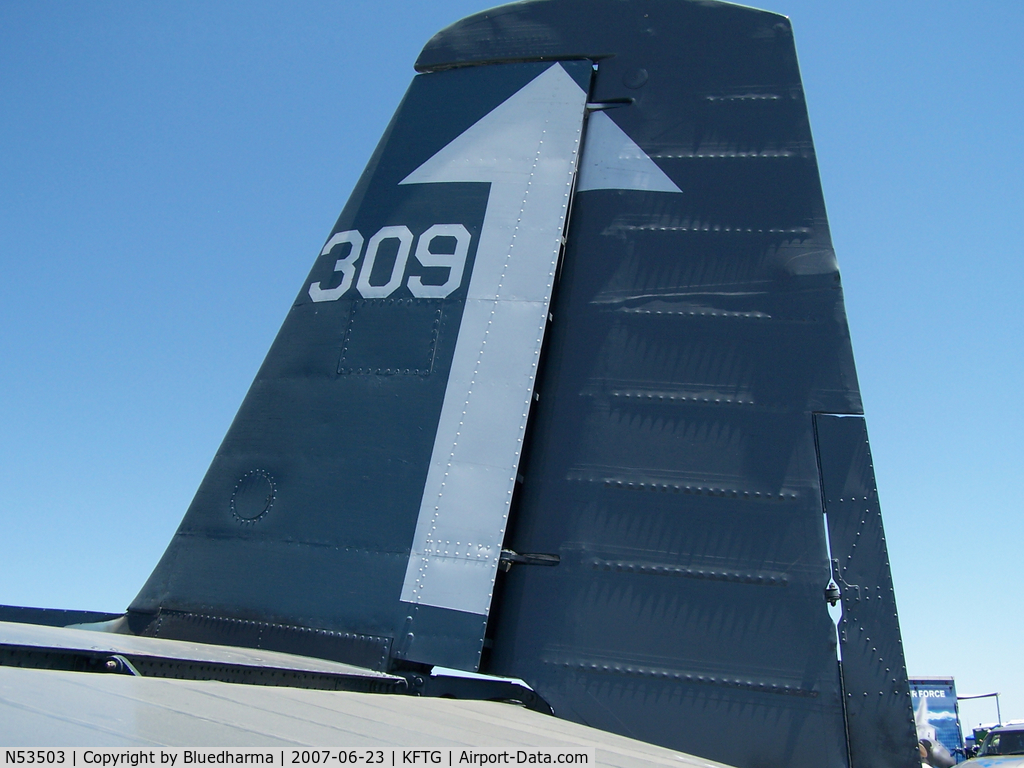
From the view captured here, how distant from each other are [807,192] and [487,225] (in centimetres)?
148

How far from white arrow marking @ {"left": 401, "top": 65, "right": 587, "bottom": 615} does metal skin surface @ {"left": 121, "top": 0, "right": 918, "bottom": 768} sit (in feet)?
0.04

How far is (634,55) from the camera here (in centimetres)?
421

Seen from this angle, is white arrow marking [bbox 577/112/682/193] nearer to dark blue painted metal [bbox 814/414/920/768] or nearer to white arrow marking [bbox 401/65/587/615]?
white arrow marking [bbox 401/65/587/615]

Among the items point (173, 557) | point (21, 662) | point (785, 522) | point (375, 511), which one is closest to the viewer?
point (21, 662)

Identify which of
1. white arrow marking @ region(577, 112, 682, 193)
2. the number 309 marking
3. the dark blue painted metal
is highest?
white arrow marking @ region(577, 112, 682, 193)

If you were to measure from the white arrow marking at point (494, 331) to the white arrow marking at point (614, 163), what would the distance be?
0.09 meters

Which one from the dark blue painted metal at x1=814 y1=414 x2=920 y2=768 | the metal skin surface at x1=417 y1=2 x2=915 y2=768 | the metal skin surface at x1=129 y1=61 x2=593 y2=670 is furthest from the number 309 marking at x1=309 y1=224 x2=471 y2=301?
the dark blue painted metal at x1=814 y1=414 x2=920 y2=768

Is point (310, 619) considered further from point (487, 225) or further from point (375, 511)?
point (487, 225)

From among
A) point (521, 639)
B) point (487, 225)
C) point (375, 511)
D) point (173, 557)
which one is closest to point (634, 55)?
point (487, 225)

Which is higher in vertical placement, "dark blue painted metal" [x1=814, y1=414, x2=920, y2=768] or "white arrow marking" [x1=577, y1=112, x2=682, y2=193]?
"white arrow marking" [x1=577, y1=112, x2=682, y2=193]

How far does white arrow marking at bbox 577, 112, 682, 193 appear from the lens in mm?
3971

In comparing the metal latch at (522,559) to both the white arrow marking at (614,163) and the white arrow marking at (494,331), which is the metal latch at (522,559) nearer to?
the white arrow marking at (494,331)

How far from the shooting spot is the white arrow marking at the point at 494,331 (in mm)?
3320

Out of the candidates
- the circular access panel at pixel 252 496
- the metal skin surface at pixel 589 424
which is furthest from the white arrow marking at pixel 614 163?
the circular access panel at pixel 252 496
